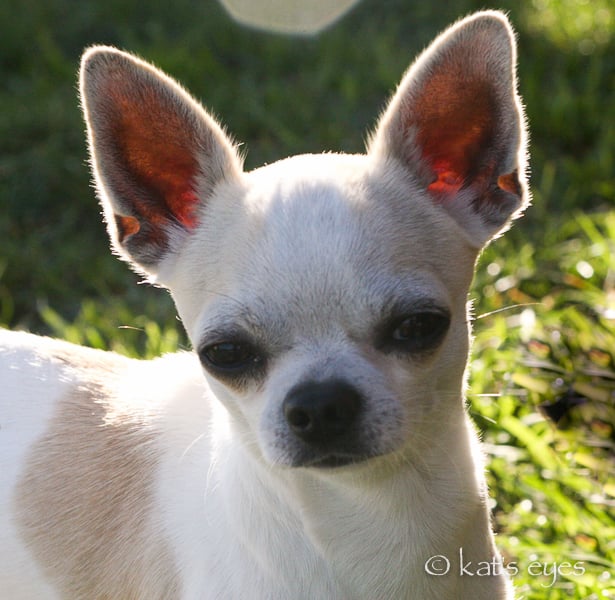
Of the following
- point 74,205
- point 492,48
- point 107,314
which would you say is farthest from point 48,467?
point 74,205

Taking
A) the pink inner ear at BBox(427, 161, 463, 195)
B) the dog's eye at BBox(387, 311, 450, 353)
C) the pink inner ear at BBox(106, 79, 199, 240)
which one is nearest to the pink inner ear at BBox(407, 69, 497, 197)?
the pink inner ear at BBox(427, 161, 463, 195)

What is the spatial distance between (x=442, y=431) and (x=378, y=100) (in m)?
4.75

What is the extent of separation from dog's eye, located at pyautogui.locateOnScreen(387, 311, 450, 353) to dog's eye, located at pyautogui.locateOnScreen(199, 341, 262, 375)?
37cm

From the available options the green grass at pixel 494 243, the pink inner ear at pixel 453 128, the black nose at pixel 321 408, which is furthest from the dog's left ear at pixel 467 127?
the green grass at pixel 494 243

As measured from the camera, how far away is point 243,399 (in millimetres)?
2756

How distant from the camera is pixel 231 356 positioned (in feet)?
8.86

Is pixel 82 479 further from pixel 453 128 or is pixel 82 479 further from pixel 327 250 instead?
pixel 453 128

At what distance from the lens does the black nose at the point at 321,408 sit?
2506mm

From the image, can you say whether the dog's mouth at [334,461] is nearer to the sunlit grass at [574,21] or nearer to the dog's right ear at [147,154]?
the dog's right ear at [147,154]

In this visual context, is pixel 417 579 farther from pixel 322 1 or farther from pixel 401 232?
pixel 322 1

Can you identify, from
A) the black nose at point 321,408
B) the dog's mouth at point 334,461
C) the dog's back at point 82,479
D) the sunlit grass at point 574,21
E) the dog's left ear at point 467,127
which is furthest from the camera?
the sunlit grass at point 574,21

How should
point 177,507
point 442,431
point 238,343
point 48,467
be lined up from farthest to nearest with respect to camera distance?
point 48,467, point 177,507, point 442,431, point 238,343

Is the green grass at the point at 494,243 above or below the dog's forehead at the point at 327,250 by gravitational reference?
below

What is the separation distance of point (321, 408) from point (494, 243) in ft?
11.3
